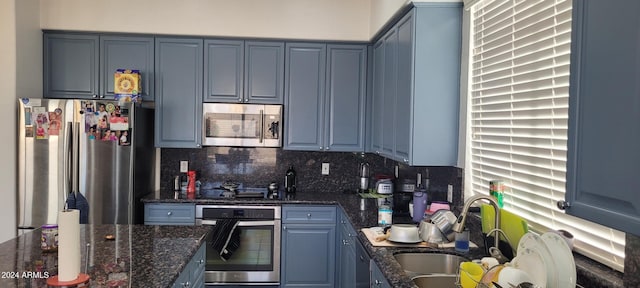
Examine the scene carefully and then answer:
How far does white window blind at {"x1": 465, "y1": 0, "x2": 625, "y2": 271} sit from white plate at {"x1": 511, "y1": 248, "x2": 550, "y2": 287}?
0.98ft

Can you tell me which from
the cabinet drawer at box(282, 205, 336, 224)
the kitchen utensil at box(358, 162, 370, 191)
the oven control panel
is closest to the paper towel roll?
the oven control panel

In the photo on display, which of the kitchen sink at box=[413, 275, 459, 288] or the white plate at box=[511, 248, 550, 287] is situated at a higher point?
the white plate at box=[511, 248, 550, 287]

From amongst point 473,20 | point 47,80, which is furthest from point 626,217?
point 47,80

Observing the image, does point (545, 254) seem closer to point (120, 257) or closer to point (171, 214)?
point (120, 257)

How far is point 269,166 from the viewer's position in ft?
14.9

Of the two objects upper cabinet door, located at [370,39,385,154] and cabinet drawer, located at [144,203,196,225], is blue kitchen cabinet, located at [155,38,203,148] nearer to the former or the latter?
cabinet drawer, located at [144,203,196,225]

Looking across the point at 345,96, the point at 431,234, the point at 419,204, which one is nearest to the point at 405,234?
the point at 431,234

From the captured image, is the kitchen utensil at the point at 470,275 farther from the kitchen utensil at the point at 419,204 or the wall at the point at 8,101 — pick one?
the wall at the point at 8,101

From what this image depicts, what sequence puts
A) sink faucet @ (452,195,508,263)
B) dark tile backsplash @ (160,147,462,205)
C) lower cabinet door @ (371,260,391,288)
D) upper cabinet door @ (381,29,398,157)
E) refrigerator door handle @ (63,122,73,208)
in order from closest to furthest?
sink faucet @ (452,195,508,263)
lower cabinet door @ (371,260,391,288)
upper cabinet door @ (381,29,398,157)
refrigerator door handle @ (63,122,73,208)
dark tile backsplash @ (160,147,462,205)

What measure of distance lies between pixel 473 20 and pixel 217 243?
8.31ft

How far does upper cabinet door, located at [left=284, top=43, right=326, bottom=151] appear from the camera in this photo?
420 cm

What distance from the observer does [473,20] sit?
274 cm

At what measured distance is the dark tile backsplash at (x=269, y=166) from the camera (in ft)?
14.7

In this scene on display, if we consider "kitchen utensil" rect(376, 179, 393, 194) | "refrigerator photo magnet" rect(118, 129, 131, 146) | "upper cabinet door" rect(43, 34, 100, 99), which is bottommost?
"kitchen utensil" rect(376, 179, 393, 194)
